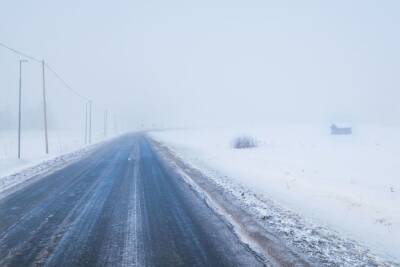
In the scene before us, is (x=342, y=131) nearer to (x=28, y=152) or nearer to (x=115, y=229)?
(x=28, y=152)

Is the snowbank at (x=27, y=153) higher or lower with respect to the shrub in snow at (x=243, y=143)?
lower

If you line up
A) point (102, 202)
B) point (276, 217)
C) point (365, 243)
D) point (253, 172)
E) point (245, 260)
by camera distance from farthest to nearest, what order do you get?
point (253, 172), point (102, 202), point (276, 217), point (365, 243), point (245, 260)

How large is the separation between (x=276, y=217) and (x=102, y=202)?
4.65m

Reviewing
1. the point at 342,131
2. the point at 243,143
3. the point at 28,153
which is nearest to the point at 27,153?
the point at 28,153

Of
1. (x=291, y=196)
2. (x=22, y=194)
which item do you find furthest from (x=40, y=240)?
(x=291, y=196)

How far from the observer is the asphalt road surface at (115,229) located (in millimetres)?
5457

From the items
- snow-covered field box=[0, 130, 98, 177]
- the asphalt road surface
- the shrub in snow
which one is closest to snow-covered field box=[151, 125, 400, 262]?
the asphalt road surface

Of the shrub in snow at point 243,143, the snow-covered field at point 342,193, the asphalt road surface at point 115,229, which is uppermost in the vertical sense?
the shrub in snow at point 243,143

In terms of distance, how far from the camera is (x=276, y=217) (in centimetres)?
792

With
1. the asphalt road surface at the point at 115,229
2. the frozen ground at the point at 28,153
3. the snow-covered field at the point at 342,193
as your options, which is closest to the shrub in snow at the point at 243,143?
the snow-covered field at the point at 342,193

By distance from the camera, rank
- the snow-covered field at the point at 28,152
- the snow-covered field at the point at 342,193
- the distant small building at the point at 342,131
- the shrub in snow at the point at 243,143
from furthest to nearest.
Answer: the distant small building at the point at 342,131 → the shrub in snow at the point at 243,143 → the snow-covered field at the point at 28,152 → the snow-covered field at the point at 342,193

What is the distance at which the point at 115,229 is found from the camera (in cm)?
706

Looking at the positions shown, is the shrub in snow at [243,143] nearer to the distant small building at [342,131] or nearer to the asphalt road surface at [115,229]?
the asphalt road surface at [115,229]

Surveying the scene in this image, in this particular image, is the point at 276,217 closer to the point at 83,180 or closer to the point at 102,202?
the point at 102,202
